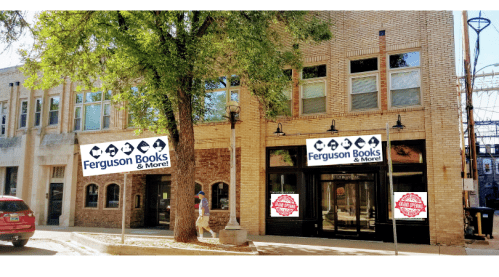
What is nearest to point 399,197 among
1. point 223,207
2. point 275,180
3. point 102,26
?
point 275,180

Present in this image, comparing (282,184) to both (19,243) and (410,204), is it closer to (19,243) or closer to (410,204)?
(410,204)

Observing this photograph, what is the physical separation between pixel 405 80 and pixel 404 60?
2.27 ft

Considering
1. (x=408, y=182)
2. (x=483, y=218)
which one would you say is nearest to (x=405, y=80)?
(x=408, y=182)

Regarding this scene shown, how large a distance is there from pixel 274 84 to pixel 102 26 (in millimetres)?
5171

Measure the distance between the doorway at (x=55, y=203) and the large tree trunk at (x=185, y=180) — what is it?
37.7ft

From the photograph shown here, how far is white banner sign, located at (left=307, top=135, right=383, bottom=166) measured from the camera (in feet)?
41.1

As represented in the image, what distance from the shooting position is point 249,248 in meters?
10.8

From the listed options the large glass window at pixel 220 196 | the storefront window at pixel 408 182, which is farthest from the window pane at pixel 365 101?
the large glass window at pixel 220 196

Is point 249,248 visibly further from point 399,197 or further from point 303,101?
point 303,101

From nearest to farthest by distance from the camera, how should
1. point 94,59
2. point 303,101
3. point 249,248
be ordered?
point 249,248, point 94,59, point 303,101

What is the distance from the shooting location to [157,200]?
18.9 meters

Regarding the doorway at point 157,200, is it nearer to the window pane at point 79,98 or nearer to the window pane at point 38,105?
the window pane at point 79,98

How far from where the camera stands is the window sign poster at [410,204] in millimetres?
12898

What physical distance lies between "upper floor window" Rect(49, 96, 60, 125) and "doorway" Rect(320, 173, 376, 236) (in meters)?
14.3
